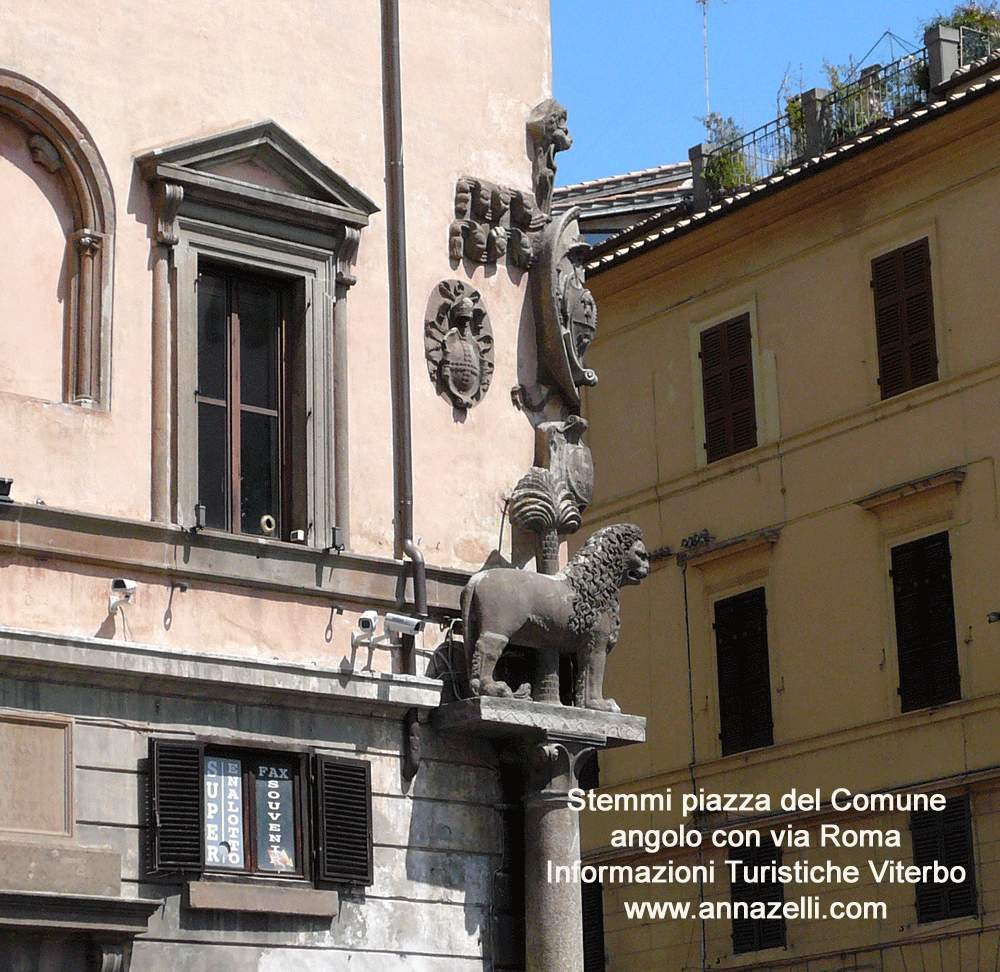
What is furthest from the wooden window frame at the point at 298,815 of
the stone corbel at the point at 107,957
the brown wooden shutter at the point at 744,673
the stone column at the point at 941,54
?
the stone column at the point at 941,54

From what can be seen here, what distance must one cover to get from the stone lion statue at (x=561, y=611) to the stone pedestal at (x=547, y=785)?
0.18 metres

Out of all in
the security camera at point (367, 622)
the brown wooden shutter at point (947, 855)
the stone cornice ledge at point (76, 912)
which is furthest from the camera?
the brown wooden shutter at point (947, 855)

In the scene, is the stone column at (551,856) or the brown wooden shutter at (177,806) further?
the stone column at (551,856)

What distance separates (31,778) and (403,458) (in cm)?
365

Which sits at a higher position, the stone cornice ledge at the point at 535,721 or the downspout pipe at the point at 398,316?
the downspout pipe at the point at 398,316

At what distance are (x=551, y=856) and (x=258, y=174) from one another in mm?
4864

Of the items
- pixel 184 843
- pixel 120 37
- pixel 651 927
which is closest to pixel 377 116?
pixel 120 37

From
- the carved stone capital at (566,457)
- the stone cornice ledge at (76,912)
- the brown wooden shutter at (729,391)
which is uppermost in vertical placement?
the brown wooden shutter at (729,391)

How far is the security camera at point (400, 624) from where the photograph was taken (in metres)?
15.1

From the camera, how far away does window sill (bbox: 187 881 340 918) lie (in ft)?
45.1

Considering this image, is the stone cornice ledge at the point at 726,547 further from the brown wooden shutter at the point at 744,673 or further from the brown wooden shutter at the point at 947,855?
the brown wooden shutter at the point at 947,855

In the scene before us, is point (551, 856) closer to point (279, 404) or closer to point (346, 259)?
point (279, 404)

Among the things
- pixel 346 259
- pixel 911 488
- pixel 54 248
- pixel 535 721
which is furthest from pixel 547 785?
pixel 911 488

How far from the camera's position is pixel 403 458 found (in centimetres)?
1575
